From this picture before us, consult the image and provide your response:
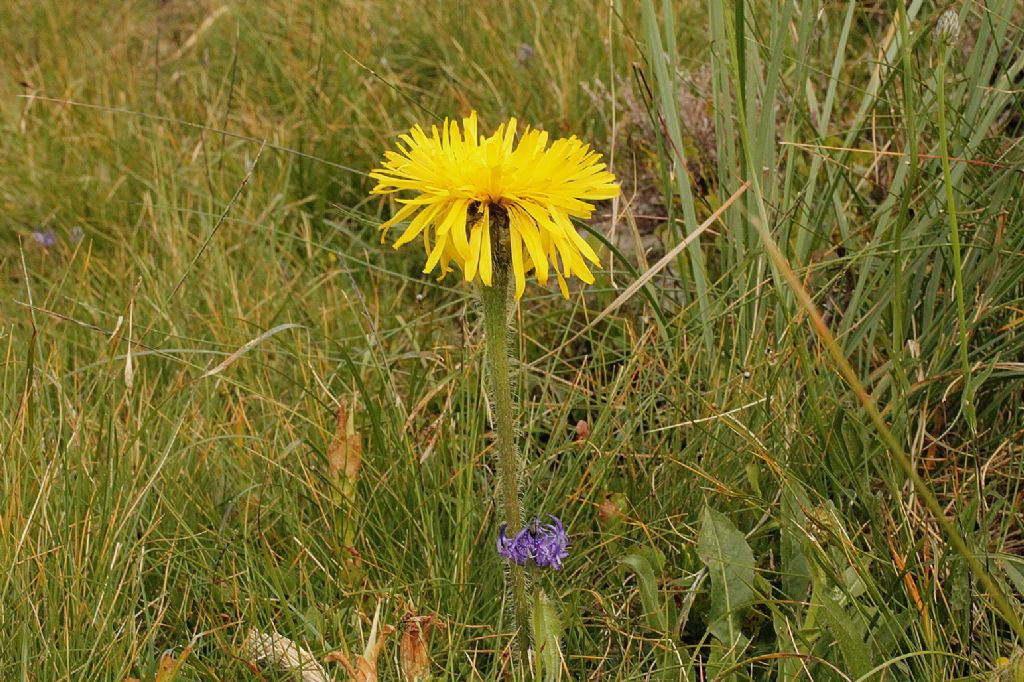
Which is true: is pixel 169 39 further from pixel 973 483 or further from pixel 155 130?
pixel 973 483

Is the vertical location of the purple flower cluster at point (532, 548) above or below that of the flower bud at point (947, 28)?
below

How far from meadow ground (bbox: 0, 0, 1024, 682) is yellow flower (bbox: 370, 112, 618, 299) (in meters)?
0.23

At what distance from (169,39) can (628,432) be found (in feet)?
9.60

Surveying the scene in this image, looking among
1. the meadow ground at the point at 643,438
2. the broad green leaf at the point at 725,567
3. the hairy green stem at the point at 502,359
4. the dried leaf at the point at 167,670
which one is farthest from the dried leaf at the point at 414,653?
the broad green leaf at the point at 725,567

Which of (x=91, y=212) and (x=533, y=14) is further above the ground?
(x=533, y=14)

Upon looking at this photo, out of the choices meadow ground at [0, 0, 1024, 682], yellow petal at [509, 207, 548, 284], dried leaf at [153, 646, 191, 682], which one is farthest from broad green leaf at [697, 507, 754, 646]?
dried leaf at [153, 646, 191, 682]

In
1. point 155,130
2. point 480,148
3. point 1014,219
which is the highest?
point 480,148

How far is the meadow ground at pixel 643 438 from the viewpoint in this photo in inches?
61.2

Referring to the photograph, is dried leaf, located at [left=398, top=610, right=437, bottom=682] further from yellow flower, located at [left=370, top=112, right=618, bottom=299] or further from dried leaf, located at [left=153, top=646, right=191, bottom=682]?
yellow flower, located at [left=370, top=112, right=618, bottom=299]

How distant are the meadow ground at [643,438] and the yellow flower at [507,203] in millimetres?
235

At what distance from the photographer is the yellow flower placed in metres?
1.25

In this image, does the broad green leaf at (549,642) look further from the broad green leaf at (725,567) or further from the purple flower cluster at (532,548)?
the broad green leaf at (725,567)

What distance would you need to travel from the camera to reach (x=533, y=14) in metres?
3.41

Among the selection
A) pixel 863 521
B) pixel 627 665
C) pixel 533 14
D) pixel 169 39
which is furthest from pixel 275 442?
pixel 169 39
